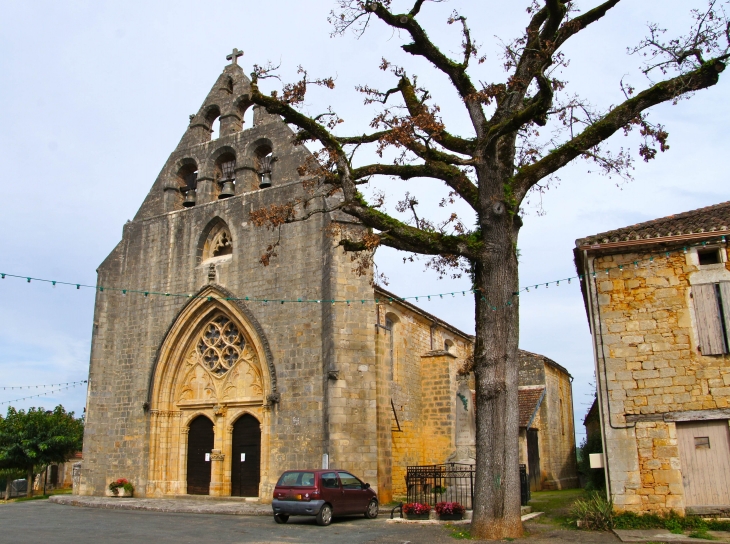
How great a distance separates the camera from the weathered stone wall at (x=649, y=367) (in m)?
11.1

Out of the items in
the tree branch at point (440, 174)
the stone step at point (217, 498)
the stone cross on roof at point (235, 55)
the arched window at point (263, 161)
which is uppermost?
the stone cross on roof at point (235, 55)

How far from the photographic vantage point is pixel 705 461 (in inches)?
436

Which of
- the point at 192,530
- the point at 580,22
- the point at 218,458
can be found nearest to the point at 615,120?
the point at 580,22

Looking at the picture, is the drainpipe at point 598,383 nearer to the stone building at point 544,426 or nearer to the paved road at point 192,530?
the paved road at point 192,530

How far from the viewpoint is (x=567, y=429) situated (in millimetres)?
32219

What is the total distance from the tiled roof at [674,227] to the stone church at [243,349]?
207 inches

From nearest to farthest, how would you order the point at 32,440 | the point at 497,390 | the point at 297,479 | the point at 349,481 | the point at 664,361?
the point at 497,390, the point at 664,361, the point at 297,479, the point at 349,481, the point at 32,440

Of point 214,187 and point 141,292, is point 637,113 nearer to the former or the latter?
point 214,187

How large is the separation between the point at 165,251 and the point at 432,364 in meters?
9.53

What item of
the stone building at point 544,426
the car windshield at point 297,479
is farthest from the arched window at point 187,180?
the stone building at point 544,426

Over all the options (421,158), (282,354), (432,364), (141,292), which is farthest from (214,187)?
(421,158)

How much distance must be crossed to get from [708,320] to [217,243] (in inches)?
557

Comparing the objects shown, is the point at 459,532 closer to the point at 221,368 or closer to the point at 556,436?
the point at 221,368

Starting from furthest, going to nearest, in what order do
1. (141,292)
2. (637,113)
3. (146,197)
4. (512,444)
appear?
1. (146,197)
2. (141,292)
3. (637,113)
4. (512,444)
